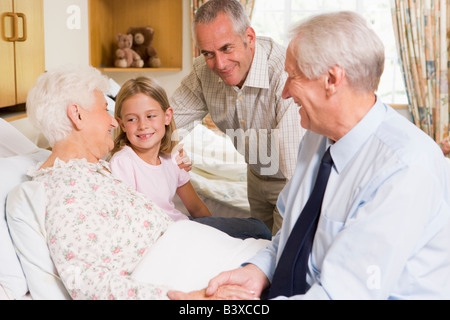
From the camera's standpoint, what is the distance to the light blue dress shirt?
99 centimetres

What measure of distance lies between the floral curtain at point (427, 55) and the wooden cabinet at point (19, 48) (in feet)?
10.8

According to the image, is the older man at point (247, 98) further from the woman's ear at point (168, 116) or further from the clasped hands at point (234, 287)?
the clasped hands at point (234, 287)

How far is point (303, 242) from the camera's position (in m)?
1.17

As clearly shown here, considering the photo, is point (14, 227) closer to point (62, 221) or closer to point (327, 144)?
point (62, 221)

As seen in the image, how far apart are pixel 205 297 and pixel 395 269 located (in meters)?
0.47

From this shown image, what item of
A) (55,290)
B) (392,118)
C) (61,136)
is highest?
(392,118)

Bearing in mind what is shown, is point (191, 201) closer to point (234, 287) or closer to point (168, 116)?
point (168, 116)

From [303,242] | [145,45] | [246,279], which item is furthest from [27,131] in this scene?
[145,45]

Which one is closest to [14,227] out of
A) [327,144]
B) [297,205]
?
[297,205]

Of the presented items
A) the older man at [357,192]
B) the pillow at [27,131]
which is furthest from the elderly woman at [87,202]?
the pillow at [27,131]

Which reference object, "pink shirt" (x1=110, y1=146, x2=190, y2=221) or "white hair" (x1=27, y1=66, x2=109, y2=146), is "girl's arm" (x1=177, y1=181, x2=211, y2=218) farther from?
"white hair" (x1=27, y1=66, x2=109, y2=146)

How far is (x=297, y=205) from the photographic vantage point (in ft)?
4.13

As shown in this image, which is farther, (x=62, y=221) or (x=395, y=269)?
(x=62, y=221)

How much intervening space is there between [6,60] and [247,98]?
1089mm
